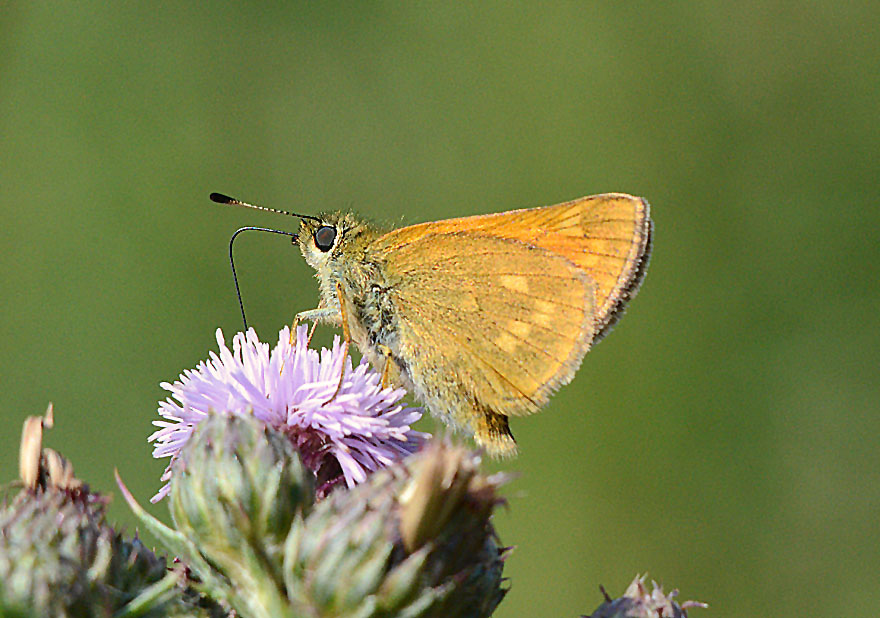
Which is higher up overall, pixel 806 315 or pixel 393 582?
pixel 806 315

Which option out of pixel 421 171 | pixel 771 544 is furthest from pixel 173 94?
pixel 771 544

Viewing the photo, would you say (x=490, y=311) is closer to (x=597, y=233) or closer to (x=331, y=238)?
(x=597, y=233)

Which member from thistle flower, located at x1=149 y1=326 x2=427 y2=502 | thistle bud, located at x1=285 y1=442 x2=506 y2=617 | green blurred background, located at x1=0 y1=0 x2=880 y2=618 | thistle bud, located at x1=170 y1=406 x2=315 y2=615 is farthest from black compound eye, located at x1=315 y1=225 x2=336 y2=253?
green blurred background, located at x1=0 y1=0 x2=880 y2=618

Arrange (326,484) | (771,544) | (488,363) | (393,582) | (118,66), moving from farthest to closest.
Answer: (118,66) < (771,544) < (488,363) < (326,484) < (393,582)

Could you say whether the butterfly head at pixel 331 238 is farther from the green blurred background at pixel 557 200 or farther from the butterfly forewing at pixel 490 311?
the green blurred background at pixel 557 200

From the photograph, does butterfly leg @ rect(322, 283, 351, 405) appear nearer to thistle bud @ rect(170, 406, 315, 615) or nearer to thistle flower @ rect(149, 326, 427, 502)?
thistle flower @ rect(149, 326, 427, 502)

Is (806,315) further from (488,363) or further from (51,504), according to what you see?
(51,504)

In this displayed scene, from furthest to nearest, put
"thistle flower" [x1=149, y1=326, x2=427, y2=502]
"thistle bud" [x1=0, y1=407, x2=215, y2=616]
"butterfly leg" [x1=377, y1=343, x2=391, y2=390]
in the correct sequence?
"butterfly leg" [x1=377, y1=343, x2=391, y2=390], "thistle flower" [x1=149, y1=326, x2=427, y2=502], "thistle bud" [x1=0, y1=407, x2=215, y2=616]
